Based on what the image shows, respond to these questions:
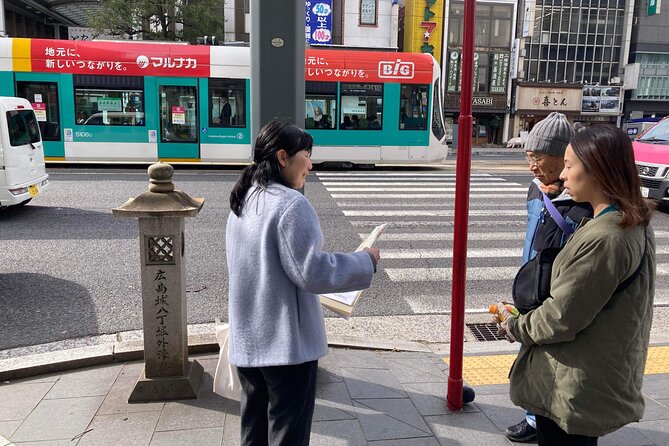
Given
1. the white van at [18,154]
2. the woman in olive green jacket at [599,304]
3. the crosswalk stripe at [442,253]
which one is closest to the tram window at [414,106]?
the crosswalk stripe at [442,253]

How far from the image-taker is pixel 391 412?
3297mm

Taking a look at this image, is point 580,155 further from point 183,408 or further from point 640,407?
point 183,408

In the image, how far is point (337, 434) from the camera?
3.04 metres

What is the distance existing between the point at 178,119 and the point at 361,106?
5162 mm

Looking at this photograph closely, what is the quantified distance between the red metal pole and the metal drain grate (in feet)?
5.25

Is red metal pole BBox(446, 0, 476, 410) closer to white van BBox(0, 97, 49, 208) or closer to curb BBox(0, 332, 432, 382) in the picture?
curb BBox(0, 332, 432, 382)

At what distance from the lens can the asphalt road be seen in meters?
5.23

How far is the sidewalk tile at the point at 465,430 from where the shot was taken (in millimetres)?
2996

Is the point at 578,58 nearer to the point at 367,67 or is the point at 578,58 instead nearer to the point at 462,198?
the point at 367,67

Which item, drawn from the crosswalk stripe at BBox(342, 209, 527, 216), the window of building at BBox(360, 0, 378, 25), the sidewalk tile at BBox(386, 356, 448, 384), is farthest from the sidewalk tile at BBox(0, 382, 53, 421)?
the window of building at BBox(360, 0, 378, 25)

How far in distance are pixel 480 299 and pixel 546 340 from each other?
399 centimetres

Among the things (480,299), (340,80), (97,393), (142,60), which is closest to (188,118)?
(142,60)

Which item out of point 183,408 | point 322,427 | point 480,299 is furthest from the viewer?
point 480,299

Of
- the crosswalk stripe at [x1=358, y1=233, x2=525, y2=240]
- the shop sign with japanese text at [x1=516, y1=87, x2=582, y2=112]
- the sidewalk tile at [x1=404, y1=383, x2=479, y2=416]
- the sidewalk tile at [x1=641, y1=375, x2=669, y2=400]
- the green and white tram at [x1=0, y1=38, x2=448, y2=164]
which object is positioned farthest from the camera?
the shop sign with japanese text at [x1=516, y1=87, x2=582, y2=112]
